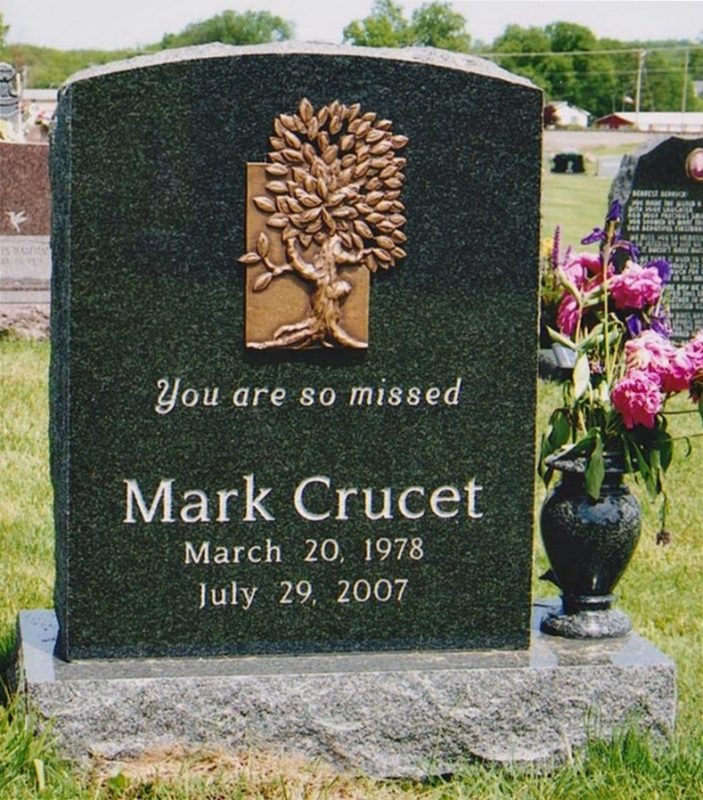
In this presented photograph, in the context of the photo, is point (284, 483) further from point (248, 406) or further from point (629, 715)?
point (629, 715)

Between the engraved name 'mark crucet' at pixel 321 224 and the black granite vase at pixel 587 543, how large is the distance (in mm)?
744

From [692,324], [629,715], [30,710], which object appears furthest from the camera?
[692,324]

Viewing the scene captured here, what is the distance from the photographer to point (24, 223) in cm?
1235

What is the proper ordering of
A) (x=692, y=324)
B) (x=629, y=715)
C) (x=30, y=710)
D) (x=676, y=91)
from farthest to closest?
1. (x=676, y=91)
2. (x=692, y=324)
3. (x=629, y=715)
4. (x=30, y=710)

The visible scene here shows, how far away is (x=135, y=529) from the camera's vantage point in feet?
13.3

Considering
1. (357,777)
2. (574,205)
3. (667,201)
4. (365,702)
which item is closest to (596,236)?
(365,702)

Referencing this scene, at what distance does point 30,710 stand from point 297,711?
2.18ft

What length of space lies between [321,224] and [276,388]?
0.44 metres

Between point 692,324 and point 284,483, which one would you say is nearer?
point 284,483

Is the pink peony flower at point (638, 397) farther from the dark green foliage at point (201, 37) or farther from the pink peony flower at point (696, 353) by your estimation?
the dark green foliage at point (201, 37)

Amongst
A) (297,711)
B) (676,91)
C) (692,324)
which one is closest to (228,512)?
(297,711)

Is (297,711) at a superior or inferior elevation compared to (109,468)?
inferior

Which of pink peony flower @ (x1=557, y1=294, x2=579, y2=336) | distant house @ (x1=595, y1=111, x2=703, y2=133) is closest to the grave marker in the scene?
pink peony flower @ (x1=557, y1=294, x2=579, y2=336)

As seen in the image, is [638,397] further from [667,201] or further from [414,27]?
[414,27]
